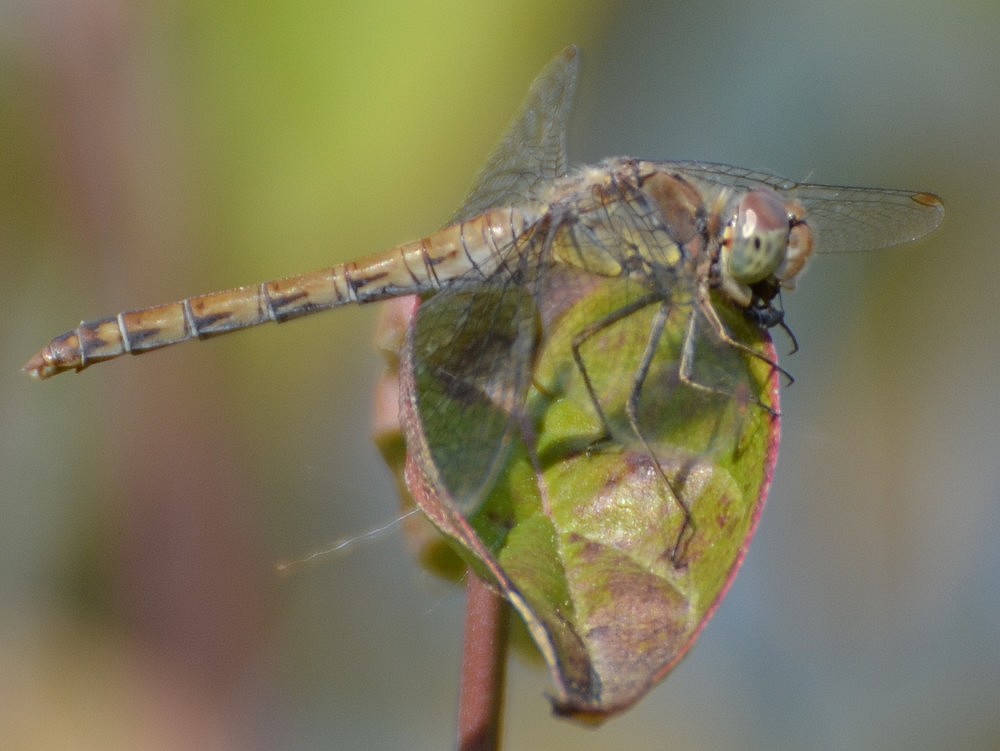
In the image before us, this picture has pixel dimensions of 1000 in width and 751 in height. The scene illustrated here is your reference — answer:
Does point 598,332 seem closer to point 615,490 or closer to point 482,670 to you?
point 615,490

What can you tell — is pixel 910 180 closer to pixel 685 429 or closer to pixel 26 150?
pixel 685 429

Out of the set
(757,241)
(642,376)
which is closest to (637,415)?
(642,376)

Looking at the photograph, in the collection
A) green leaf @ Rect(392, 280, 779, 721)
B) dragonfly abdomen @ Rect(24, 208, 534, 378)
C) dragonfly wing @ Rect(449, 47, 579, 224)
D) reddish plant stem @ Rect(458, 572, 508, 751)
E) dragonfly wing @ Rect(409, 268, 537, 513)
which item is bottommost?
reddish plant stem @ Rect(458, 572, 508, 751)

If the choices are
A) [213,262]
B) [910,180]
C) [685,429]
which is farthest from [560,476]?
[910,180]

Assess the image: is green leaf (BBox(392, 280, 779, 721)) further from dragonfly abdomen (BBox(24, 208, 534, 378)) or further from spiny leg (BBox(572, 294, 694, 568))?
dragonfly abdomen (BBox(24, 208, 534, 378))

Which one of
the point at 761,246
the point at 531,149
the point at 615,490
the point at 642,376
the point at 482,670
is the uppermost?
the point at 531,149

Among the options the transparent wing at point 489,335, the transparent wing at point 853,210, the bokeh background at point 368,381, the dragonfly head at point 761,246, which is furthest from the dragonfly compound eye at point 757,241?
the bokeh background at point 368,381

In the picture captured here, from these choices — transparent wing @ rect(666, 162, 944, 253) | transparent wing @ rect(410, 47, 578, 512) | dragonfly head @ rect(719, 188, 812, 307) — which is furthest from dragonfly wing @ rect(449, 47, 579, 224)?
dragonfly head @ rect(719, 188, 812, 307)
